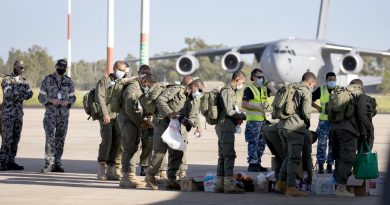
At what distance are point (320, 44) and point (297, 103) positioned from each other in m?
31.3

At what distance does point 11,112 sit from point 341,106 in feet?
19.5

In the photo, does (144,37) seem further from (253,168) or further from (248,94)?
(253,168)

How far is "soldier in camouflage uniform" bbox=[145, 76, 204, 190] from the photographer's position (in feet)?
38.7

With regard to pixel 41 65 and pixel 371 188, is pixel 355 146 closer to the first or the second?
pixel 371 188

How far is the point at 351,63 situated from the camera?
4256 centimetres

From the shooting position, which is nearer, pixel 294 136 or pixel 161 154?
pixel 294 136

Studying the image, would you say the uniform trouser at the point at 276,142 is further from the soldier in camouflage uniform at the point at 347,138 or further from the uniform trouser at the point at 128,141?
the uniform trouser at the point at 128,141

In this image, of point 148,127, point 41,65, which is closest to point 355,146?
point 148,127

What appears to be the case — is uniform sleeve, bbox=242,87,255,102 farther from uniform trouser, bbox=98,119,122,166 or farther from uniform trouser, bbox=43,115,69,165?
uniform trouser, bbox=43,115,69,165

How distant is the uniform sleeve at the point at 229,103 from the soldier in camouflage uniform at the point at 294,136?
55cm

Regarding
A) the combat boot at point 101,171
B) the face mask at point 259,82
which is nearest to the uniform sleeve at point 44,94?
the combat boot at point 101,171

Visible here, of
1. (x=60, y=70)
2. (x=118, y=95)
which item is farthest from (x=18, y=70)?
(x=118, y=95)

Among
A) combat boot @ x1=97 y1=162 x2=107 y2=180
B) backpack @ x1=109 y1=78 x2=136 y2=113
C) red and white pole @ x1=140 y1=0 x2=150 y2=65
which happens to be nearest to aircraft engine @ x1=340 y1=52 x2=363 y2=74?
red and white pole @ x1=140 y1=0 x2=150 y2=65

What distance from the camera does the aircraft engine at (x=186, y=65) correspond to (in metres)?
46.6
